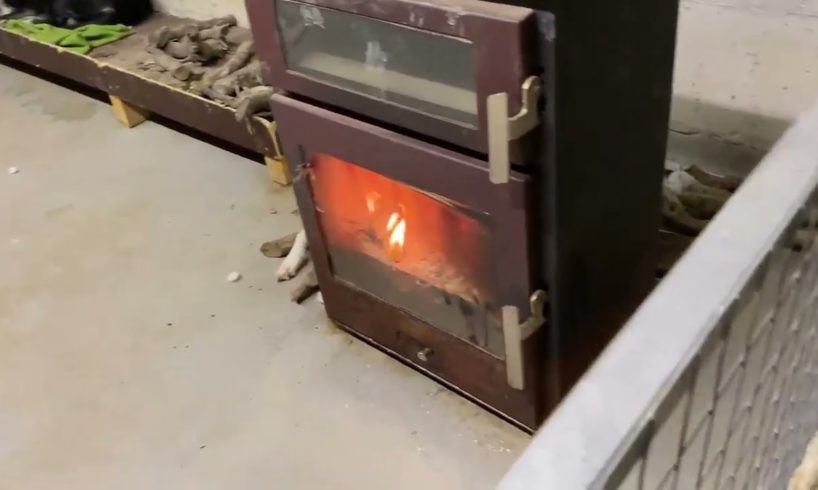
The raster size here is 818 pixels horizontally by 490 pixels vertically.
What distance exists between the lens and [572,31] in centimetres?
88

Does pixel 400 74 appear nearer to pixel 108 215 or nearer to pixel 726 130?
pixel 726 130

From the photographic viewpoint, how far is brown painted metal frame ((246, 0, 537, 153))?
2.82 feet

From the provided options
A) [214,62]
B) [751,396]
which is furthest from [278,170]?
[751,396]

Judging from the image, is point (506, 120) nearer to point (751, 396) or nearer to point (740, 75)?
point (751, 396)

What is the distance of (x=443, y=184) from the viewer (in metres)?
1.05

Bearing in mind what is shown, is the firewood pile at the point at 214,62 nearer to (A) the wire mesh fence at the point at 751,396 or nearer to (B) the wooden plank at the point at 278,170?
(B) the wooden plank at the point at 278,170

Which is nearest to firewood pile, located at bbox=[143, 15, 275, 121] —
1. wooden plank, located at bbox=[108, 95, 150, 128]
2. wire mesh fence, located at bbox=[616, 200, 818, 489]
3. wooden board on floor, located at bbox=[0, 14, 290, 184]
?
wooden board on floor, located at bbox=[0, 14, 290, 184]

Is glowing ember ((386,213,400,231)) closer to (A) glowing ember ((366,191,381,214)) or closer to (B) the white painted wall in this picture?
(A) glowing ember ((366,191,381,214))

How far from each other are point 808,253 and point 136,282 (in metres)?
1.41

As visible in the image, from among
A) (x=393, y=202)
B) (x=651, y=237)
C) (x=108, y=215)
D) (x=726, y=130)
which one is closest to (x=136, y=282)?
(x=108, y=215)

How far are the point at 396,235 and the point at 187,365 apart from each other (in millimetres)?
536

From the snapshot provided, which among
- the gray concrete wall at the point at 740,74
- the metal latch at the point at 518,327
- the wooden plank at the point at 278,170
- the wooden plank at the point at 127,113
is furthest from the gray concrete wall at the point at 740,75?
the wooden plank at the point at 127,113

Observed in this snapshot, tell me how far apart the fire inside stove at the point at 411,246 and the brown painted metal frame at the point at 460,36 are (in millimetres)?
127

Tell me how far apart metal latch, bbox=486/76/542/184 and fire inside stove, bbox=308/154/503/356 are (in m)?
0.15
